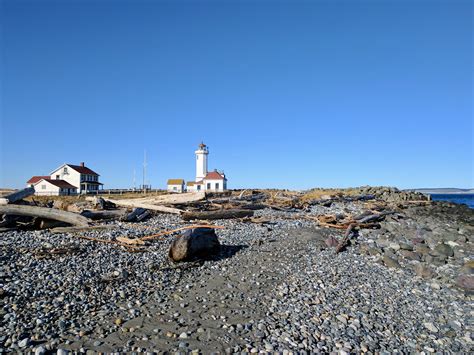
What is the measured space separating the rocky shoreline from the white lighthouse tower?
52.6 meters

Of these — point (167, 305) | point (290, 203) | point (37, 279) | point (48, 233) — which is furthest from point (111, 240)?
point (290, 203)

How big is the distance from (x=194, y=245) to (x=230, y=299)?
261 centimetres

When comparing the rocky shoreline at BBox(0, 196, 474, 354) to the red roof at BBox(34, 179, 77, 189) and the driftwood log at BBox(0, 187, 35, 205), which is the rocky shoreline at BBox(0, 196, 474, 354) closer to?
the driftwood log at BBox(0, 187, 35, 205)

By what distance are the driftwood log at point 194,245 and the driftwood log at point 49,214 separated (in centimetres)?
549

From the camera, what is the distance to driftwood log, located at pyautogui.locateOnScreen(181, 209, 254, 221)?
16.5 m

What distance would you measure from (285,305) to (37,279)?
207 inches

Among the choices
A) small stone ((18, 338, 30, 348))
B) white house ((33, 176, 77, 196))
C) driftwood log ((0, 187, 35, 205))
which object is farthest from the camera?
white house ((33, 176, 77, 196))

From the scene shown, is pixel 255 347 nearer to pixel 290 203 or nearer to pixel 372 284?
pixel 372 284

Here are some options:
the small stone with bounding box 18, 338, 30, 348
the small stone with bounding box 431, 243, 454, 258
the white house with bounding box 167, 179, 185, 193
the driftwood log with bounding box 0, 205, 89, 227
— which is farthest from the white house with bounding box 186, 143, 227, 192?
the small stone with bounding box 18, 338, 30, 348

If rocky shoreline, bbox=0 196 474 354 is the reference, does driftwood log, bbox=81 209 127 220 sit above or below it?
above

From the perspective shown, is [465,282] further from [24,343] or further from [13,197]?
[13,197]

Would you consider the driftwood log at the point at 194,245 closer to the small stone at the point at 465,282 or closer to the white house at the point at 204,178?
the small stone at the point at 465,282

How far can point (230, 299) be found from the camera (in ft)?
22.7

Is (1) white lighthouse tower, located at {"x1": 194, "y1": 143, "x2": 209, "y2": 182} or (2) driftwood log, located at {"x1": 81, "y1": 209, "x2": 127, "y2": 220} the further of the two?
(1) white lighthouse tower, located at {"x1": 194, "y1": 143, "x2": 209, "y2": 182}
